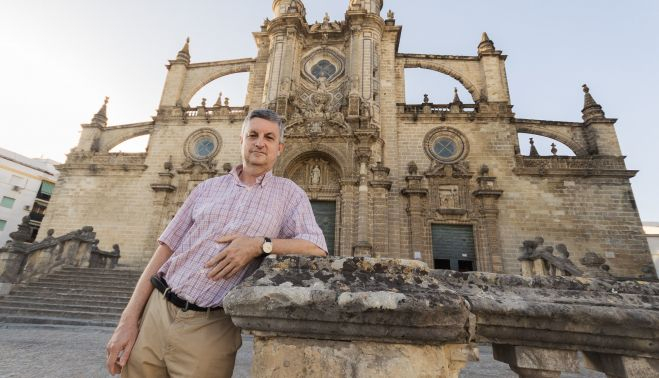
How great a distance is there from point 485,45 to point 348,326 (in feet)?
67.6

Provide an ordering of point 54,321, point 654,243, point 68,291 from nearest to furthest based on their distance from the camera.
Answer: point 54,321 → point 68,291 → point 654,243

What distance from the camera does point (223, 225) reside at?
159cm

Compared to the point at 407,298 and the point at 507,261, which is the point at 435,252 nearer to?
the point at 507,261

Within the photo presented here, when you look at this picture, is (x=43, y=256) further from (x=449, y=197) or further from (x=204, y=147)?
(x=449, y=197)

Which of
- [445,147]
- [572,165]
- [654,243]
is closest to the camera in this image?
[572,165]

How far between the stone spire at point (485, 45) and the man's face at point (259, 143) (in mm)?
19556

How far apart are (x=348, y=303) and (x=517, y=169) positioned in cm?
1610

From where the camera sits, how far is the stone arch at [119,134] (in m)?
19.1

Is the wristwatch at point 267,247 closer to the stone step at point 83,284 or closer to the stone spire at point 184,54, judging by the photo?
the stone step at point 83,284

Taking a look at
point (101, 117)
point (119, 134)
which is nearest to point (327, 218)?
point (119, 134)

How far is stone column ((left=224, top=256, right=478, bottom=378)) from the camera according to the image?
1.17 meters

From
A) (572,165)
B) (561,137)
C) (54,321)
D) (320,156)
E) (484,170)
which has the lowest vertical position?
(54,321)

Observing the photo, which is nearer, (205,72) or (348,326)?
(348,326)

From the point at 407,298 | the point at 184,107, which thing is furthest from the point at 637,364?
the point at 184,107
